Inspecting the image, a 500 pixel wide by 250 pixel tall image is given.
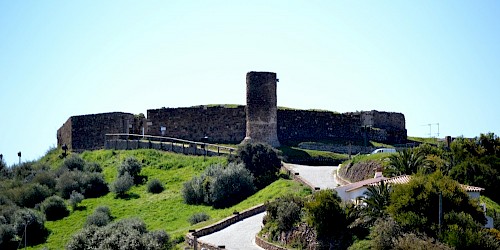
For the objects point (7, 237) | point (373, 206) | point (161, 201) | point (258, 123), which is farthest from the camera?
point (258, 123)

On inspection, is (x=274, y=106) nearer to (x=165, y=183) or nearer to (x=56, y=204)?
(x=165, y=183)

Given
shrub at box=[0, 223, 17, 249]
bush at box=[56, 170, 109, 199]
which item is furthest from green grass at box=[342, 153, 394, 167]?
shrub at box=[0, 223, 17, 249]

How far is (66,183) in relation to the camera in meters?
46.2

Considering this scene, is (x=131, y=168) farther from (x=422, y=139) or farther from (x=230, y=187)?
(x=422, y=139)

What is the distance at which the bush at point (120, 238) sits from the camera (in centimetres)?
2994

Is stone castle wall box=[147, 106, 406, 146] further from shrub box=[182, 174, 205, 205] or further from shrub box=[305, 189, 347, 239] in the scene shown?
shrub box=[305, 189, 347, 239]

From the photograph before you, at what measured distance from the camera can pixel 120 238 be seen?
30391 mm

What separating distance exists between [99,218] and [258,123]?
1351cm

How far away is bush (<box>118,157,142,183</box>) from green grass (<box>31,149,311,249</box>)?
539 millimetres

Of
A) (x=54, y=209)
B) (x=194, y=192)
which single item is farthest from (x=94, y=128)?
(x=194, y=192)

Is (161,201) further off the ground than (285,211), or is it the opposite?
(285,211)

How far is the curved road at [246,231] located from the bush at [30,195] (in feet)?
48.3

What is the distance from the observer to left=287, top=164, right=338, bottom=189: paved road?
38303 millimetres

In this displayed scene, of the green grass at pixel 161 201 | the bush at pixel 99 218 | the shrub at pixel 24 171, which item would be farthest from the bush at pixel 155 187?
the shrub at pixel 24 171
